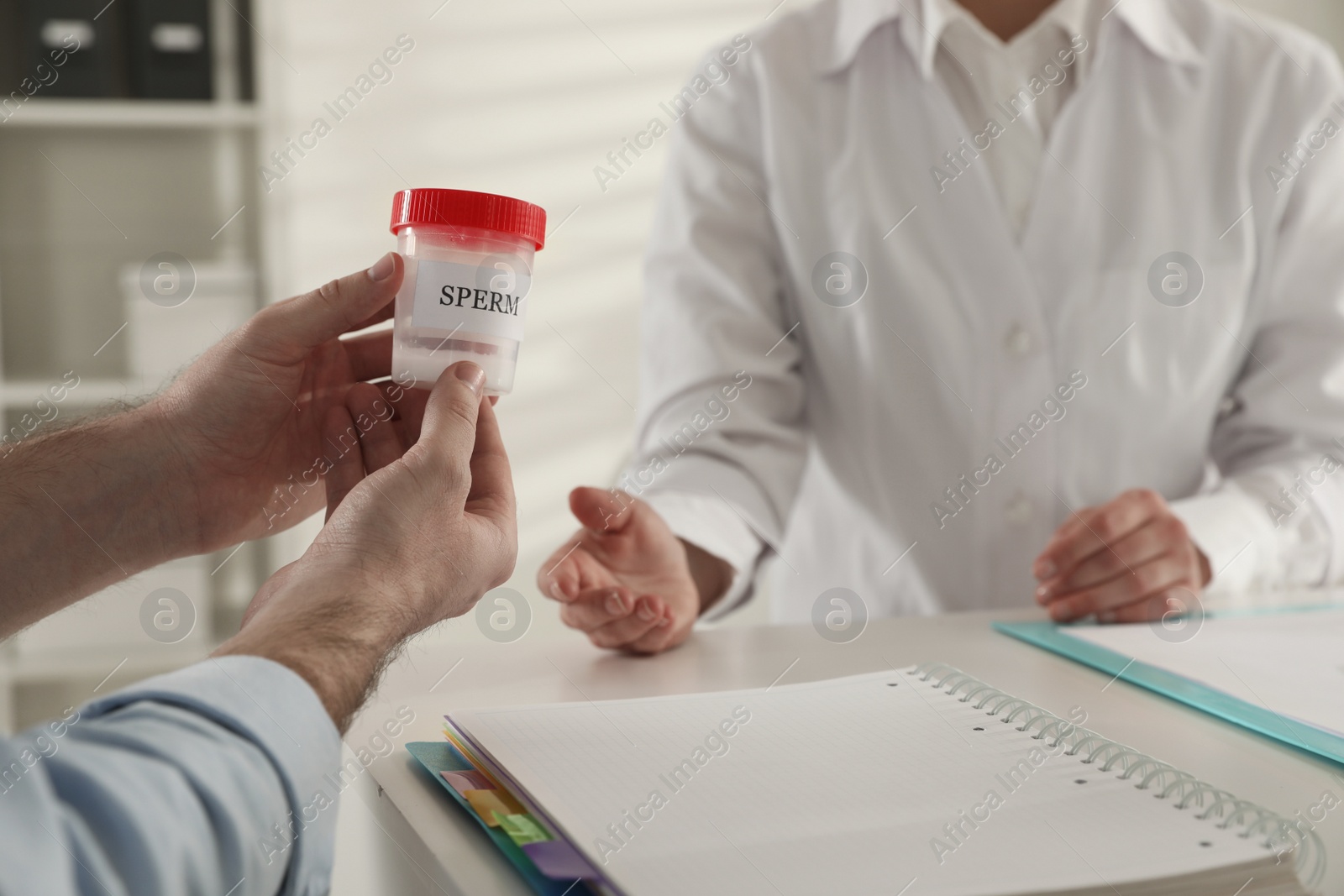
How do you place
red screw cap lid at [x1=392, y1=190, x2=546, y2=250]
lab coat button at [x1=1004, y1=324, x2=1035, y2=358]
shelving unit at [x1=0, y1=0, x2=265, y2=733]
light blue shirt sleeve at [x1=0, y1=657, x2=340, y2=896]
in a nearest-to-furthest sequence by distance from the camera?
light blue shirt sleeve at [x1=0, y1=657, x2=340, y2=896] → red screw cap lid at [x1=392, y1=190, x2=546, y2=250] → lab coat button at [x1=1004, y1=324, x2=1035, y2=358] → shelving unit at [x1=0, y1=0, x2=265, y2=733]

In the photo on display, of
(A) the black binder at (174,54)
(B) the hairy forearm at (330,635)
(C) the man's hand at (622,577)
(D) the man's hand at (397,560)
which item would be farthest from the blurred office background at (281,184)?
(B) the hairy forearm at (330,635)

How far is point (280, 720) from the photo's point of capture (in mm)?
497

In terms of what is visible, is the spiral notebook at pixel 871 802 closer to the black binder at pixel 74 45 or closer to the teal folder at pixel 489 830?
the teal folder at pixel 489 830

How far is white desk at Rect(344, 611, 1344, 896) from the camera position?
0.57 metres

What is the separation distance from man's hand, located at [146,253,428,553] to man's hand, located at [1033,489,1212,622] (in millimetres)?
621

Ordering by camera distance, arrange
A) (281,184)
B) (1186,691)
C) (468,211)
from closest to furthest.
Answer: (468,211)
(1186,691)
(281,184)

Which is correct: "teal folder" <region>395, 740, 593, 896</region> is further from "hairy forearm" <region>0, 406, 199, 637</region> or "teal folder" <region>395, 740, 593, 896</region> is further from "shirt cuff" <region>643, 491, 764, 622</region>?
"shirt cuff" <region>643, 491, 764, 622</region>

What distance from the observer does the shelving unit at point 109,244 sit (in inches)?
91.3

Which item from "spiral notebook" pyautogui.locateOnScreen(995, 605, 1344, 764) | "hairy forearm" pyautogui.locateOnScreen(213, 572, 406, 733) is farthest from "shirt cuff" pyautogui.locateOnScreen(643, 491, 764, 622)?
"hairy forearm" pyautogui.locateOnScreen(213, 572, 406, 733)

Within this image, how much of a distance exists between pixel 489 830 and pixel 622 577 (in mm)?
459

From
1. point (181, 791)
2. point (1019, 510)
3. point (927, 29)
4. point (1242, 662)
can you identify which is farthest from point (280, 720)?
point (927, 29)

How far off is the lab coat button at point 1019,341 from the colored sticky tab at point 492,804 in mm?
897

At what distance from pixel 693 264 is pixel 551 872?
0.95 m

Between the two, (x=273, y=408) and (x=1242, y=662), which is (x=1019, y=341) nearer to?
(x=1242, y=662)
